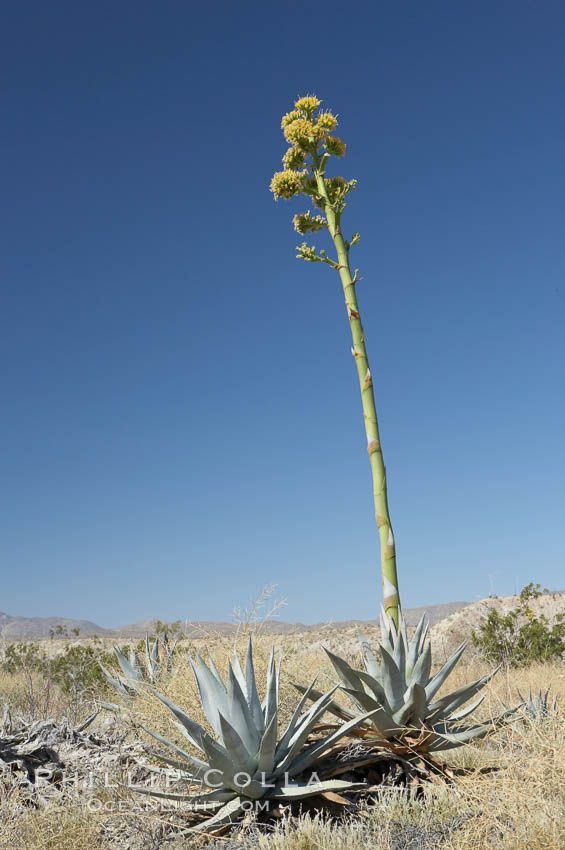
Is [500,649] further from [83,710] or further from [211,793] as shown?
[211,793]

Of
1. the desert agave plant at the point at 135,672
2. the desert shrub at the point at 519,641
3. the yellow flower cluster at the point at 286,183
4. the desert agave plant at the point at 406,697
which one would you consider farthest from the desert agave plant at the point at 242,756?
the desert shrub at the point at 519,641

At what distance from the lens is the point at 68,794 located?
3557 mm

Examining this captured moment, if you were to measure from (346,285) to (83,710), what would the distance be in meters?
5.19

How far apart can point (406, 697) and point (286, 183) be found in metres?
4.18

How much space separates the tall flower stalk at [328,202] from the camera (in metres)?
4.60

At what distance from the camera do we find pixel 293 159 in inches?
213

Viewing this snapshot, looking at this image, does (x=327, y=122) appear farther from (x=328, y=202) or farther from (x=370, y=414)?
(x=370, y=414)

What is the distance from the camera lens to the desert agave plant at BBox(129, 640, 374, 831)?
3.06 meters

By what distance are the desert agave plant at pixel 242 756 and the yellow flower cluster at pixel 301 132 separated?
427 cm

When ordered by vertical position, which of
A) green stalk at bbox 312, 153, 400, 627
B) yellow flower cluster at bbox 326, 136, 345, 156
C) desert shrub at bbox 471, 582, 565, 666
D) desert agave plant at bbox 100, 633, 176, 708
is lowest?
desert shrub at bbox 471, 582, 565, 666

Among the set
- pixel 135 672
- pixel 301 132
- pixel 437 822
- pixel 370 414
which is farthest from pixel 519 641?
pixel 301 132

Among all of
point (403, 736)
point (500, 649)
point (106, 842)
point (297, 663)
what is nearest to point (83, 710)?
point (297, 663)

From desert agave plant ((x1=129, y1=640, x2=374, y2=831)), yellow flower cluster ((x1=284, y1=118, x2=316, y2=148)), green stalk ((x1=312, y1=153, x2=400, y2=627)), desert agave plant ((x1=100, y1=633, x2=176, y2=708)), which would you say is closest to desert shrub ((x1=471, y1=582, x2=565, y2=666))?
desert agave plant ((x1=100, y1=633, x2=176, y2=708))

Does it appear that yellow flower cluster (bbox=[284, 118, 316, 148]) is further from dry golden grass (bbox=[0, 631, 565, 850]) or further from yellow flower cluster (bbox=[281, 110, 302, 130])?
dry golden grass (bbox=[0, 631, 565, 850])
